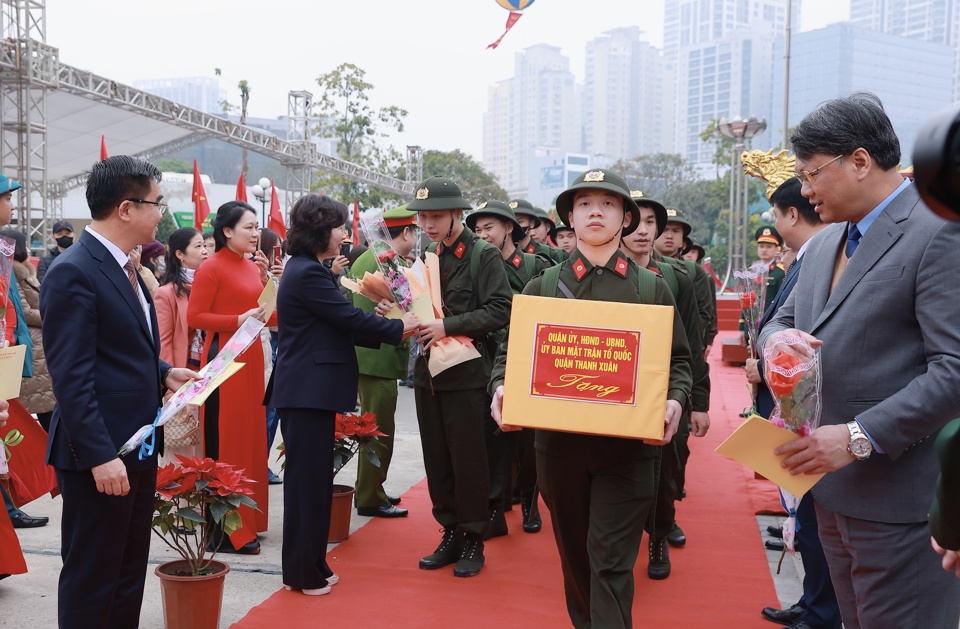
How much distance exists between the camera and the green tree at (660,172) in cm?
4780

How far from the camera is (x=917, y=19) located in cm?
10788

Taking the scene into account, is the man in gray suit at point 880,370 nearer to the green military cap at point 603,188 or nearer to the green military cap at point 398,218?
the green military cap at point 603,188

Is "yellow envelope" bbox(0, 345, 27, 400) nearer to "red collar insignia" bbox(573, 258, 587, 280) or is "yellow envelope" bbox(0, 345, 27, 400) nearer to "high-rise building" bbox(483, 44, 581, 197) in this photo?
"red collar insignia" bbox(573, 258, 587, 280)

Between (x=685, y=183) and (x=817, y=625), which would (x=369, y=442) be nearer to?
(x=817, y=625)

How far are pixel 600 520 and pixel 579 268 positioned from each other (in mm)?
886

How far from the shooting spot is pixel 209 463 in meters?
3.56

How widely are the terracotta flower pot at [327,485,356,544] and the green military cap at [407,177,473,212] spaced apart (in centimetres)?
163

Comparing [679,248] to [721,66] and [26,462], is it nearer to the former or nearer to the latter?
[26,462]

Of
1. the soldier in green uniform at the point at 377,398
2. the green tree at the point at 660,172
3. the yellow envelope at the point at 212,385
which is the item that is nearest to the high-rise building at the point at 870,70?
the green tree at the point at 660,172

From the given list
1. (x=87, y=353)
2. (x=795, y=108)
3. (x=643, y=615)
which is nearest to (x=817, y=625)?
(x=643, y=615)

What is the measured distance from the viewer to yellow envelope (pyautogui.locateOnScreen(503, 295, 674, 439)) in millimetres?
2764

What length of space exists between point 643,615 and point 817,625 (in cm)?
73

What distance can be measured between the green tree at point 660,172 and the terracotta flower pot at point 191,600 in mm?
45189

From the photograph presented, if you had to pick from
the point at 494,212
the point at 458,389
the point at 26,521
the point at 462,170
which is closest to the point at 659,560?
the point at 458,389
